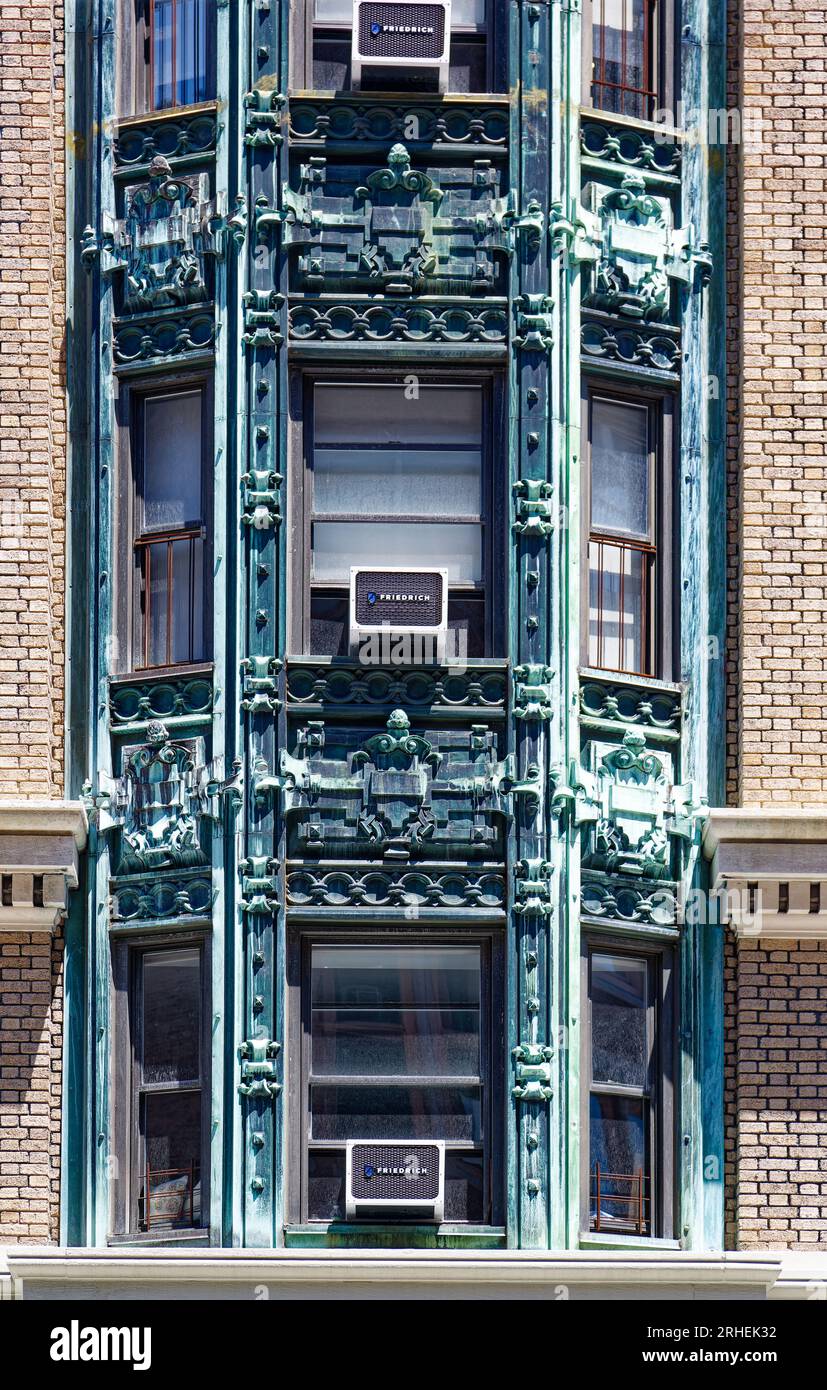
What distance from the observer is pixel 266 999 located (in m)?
21.1

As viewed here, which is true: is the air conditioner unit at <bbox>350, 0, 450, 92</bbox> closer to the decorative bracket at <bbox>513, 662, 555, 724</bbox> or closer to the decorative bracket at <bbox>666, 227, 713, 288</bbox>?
the decorative bracket at <bbox>666, 227, 713, 288</bbox>

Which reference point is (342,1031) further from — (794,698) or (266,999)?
(794,698)

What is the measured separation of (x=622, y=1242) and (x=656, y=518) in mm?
4838

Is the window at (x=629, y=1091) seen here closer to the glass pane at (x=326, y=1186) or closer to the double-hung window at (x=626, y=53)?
the glass pane at (x=326, y=1186)

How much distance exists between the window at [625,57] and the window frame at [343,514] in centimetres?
233

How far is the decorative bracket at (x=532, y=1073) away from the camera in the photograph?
20.9 meters

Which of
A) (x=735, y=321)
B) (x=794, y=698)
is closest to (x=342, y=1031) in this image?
(x=794, y=698)

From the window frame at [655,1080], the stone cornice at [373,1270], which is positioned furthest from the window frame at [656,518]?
the stone cornice at [373,1270]

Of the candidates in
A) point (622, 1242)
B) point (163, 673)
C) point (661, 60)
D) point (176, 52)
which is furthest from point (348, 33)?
point (622, 1242)

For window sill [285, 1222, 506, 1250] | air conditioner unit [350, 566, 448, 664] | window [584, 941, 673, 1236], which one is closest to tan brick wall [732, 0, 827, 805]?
window [584, 941, 673, 1236]

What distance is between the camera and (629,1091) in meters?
21.6

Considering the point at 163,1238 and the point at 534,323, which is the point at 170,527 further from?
the point at 163,1238

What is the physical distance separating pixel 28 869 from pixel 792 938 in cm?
492

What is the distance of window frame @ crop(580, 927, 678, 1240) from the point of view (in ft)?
70.1
